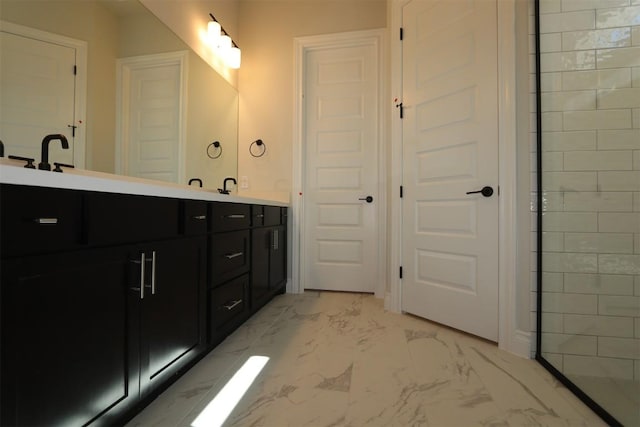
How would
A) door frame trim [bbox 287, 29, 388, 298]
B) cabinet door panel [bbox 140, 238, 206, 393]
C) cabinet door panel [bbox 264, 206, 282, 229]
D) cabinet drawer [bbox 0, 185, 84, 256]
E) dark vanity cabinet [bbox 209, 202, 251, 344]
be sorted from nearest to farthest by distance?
cabinet drawer [bbox 0, 185, 84, 256]
cabinet door panel [bbox 140, 238, 206, 393]
dark vanity cabinet [bbox 209, 202, 251, 344]
cabinet door panel [bbox 264, 206, 282, 229]
door frame trim [bbox 287, 29, 388, 298]

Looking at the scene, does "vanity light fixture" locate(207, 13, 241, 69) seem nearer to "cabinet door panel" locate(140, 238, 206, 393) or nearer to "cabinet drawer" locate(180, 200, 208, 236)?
"cabinet drawer" locate(180, 200, 208, 236)

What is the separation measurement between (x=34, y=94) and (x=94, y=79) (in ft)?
1.02

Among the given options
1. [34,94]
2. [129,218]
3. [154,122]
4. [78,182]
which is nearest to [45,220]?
[78,182]

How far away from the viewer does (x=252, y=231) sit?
1.91 meters

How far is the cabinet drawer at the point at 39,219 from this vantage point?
23.4 inches

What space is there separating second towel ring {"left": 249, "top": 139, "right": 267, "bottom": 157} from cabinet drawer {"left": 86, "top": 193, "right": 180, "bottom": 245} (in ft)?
5.71

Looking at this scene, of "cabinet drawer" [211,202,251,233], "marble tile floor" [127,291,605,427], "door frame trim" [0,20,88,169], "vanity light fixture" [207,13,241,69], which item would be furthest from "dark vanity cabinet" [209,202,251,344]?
"vanity light fixture" [207,13,241,69]

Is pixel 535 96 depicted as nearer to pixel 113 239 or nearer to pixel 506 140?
pixel 506 140

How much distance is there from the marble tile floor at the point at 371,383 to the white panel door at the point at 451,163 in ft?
0.85

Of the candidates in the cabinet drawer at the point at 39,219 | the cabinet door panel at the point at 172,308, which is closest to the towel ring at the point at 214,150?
the cabinet door panel at the point at 172,308

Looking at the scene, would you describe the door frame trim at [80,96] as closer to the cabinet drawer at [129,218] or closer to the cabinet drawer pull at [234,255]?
the cabinet drawer at [129,218]

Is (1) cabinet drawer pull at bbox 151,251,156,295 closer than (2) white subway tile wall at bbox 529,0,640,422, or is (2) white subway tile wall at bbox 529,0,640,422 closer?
(1) cabinet drawer pull at bbox 151,251,156,295

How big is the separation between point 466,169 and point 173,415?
6.35 feet

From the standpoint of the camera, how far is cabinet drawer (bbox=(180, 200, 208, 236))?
118 centimetres
